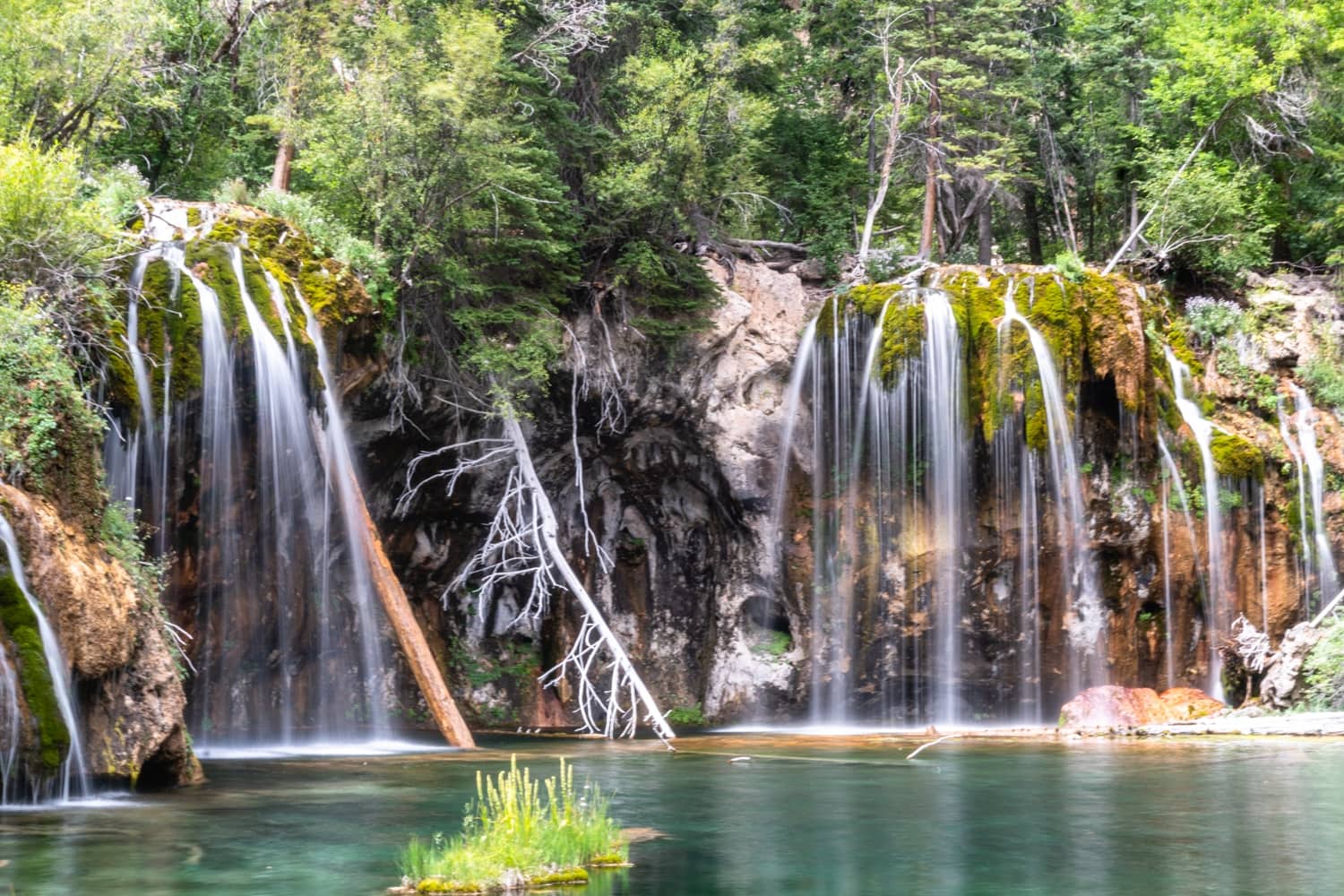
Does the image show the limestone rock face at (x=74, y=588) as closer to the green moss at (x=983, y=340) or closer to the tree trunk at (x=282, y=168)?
the tree trunk at (x=282, y=168)

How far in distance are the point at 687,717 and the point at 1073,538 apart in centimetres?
755

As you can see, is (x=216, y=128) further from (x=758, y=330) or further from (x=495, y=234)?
(x=758, y=330)

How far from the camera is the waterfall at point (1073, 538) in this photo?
21812mm

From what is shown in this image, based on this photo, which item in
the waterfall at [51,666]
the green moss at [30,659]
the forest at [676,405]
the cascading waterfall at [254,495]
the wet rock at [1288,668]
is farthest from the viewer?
the wet rock at [1288,668]

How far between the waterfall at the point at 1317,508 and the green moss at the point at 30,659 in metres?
19.2

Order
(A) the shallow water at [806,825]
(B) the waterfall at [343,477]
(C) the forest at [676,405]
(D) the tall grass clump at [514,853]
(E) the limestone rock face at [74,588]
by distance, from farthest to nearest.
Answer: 1. (B) the waterfall at [343,477]
2. (C) the forest at [676,405]
3. (E) the limestone rock face at [74,588]
4. (A) the shallow water at [806,825]
5. (D) the tall grass clump at [514,853]

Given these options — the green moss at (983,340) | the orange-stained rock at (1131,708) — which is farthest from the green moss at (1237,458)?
the orange-stained rock at (1131,708)

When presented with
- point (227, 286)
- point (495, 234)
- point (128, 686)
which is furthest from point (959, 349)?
point (128, 686)

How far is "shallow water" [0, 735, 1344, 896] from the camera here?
8422mm

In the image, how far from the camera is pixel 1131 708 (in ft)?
65.0

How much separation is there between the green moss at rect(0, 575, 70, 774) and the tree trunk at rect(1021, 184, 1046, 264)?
25.6 m

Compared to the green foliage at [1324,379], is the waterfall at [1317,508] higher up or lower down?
lower down

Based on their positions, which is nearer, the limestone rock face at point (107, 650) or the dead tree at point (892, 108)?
the limestone rock face at point (107, 650)

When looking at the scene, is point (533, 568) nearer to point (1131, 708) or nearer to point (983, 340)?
point (983, 340)
